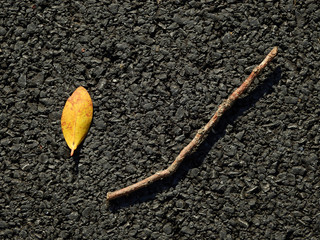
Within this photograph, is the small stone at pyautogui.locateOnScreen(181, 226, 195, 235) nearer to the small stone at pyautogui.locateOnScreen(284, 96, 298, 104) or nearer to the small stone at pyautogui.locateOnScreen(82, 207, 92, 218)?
the small stone at pyautogui.locateOnScreen(82, 207, 92, 218)

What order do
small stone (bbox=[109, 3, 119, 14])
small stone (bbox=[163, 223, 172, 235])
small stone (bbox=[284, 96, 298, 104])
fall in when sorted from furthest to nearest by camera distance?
small stone (bbox=[109, 3, 119, 14]), small stone (bbox=[284, 96, 298, 104]), small stone (bbox=[163, 223, 172, 235])

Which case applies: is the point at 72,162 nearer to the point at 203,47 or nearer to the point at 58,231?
the point at 58,231

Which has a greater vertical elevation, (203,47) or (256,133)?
(203,47)

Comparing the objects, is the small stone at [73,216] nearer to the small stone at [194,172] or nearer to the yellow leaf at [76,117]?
the yellow leaf at [76,117]

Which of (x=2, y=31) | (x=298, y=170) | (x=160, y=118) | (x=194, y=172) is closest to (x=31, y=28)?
(x=2, y=31)

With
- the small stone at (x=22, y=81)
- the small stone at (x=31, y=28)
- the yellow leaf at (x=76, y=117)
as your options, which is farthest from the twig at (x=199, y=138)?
the small stone at (x=31, y=28)

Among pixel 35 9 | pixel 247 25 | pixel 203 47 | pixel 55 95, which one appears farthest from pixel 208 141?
pixel 35 9

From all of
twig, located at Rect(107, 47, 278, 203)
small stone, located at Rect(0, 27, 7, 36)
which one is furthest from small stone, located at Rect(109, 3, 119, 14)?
twig, located at Rect(107, 47, 278, 203)
